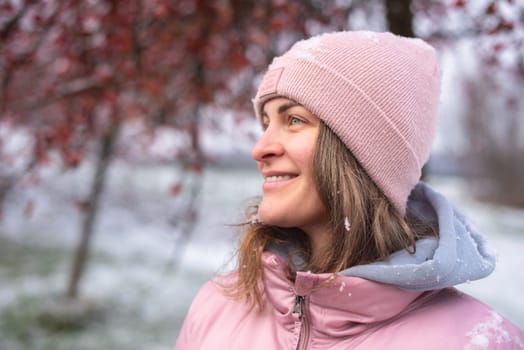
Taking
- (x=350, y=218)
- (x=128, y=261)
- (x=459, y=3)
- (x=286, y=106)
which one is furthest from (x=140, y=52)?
(x=128, y=261)

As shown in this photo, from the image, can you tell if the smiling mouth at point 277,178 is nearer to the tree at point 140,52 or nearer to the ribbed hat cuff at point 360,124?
the ribbed hat cuff at point 360,124

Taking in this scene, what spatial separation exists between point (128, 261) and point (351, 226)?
26.9 ft

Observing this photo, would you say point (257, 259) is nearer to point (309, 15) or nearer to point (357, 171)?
point (357, 171)

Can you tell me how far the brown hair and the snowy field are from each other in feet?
1.27

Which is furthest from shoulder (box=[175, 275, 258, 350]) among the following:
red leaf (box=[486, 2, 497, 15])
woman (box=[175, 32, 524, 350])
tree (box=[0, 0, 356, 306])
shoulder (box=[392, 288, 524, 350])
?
red leaf (box=[486, 2, 497, 15])

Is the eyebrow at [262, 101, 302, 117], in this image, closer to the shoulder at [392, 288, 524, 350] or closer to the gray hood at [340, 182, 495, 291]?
the gray hood at [340, 182, 495, 291]

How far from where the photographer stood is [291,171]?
4.40 ft

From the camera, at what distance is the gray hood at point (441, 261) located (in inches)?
44.5

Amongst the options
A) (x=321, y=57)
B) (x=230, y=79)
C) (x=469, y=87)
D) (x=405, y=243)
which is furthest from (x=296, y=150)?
(x=469, y=87)

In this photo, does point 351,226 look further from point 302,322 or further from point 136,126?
point 136,126

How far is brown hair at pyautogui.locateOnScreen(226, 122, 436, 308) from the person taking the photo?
1311 millimetres

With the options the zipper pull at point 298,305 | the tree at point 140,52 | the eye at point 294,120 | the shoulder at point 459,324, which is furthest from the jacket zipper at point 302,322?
the tree at point 140,52

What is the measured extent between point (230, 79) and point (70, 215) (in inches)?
353

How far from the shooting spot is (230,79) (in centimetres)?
447
